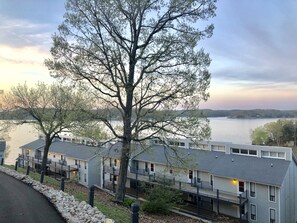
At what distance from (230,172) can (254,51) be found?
16473mm

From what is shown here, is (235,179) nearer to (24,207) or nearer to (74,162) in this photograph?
(24,207)

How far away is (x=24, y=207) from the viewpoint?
9.49 metres

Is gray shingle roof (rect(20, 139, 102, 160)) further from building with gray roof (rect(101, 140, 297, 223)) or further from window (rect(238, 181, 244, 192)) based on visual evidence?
window (rect(238, 181, 244, 192))

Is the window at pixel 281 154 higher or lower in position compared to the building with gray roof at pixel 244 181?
higher

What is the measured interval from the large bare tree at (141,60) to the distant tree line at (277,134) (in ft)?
218

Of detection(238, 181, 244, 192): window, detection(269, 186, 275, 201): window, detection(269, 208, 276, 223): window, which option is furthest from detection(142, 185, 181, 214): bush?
detection(269, 208, 276, 223): window

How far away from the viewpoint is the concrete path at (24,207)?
825 cm

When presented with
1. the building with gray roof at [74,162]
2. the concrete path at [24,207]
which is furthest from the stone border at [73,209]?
the building with gray roof at [74,162]

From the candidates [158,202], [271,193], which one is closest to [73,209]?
[158,202]

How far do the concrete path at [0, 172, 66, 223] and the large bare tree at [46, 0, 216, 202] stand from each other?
17.6 ft

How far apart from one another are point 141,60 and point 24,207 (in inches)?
364

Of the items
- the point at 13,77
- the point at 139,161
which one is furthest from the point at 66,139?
the point at 13,77

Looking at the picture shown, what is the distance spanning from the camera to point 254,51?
33469 millimetres

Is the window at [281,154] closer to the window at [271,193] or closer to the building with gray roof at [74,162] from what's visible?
the window at [271,193]
